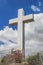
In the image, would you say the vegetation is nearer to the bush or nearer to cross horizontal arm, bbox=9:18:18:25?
the bush

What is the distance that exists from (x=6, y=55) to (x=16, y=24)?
2429mm

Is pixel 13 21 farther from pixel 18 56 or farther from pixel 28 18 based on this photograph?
pixel 18 56

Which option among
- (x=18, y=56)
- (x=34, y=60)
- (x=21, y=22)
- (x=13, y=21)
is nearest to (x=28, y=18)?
(x=21, y=22)

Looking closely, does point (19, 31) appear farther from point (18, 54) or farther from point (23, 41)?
point (18, 54)

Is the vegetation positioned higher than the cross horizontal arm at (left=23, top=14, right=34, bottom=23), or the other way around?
the cross horizontal arm at (left=23, top=14, right=34, bottom=23)

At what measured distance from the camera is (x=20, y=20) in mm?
12172

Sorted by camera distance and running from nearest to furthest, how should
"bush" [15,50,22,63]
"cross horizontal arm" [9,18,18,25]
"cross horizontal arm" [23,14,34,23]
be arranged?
"bush" [15,50,22,63] → "cross horizontal arm" [23,14,34,23] → "cross horizontal arm" [9,18,18,25]

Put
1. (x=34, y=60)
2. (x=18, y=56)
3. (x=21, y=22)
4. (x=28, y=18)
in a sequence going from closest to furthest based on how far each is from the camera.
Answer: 1. (x=18, y=56)
2. (x=34, y=60)
3. (x=28, y=18)
4. (x=21, y=22)

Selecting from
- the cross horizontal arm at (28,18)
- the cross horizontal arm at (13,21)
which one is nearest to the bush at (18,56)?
the cross horizontal arm at (28,18)

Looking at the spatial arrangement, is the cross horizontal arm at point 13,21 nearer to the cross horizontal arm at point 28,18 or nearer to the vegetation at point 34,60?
the cross horizontal arm at point 28,18

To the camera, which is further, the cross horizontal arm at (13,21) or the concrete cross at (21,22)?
the cross horizontal arm at (13,21)

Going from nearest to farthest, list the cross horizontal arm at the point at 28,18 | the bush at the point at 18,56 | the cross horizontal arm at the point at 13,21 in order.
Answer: the bush at the point at 18,56
the cross horizontal arm at the point at 28,18
the cross horizontal arm at the point at 13,21

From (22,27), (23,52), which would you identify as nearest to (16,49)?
(23,52)

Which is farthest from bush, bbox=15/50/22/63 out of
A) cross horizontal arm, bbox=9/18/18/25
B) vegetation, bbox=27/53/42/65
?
cross horizontal arm, bbox=9/18/18/25
